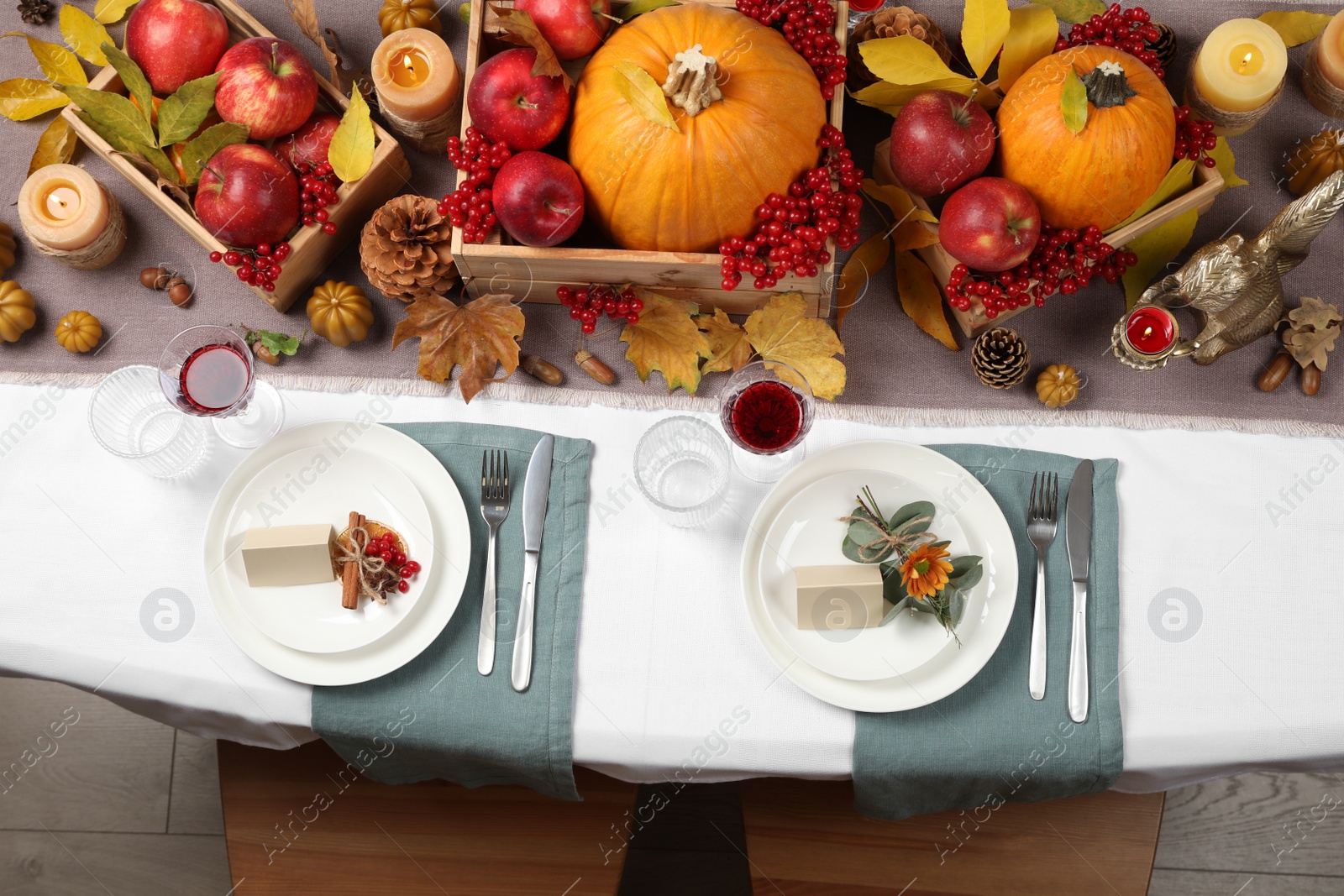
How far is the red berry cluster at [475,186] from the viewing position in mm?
900

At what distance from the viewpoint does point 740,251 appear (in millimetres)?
897

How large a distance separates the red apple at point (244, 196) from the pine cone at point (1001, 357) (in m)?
0.84

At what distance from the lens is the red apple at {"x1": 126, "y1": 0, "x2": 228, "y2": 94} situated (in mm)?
945

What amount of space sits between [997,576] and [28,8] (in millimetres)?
1462

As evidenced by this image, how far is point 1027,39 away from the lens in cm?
91

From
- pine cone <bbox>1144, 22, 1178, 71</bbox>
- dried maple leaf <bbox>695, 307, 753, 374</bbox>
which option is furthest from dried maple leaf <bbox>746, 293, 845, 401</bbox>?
pine cone <bbox>1144, 22, 1178, 71</bbox>

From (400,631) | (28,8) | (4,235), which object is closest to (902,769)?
(400,631)

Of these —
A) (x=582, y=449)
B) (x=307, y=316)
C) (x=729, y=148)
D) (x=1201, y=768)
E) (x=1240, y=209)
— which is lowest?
(x=1201, y=768)

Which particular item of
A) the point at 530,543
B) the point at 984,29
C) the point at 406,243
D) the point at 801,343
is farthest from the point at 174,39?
the point at 984,29

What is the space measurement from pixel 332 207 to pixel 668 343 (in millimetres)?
429

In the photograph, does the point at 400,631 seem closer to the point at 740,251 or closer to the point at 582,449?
the point at 582,449

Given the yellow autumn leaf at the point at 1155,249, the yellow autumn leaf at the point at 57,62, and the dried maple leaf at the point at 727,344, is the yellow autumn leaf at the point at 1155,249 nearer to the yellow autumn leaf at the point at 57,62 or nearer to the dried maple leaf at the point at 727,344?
the dried maple leaf at the point at 727,344

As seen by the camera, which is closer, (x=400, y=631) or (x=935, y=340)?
(x=400, y=631)

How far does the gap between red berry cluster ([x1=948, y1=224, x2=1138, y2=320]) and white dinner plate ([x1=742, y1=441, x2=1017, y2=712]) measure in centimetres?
19
